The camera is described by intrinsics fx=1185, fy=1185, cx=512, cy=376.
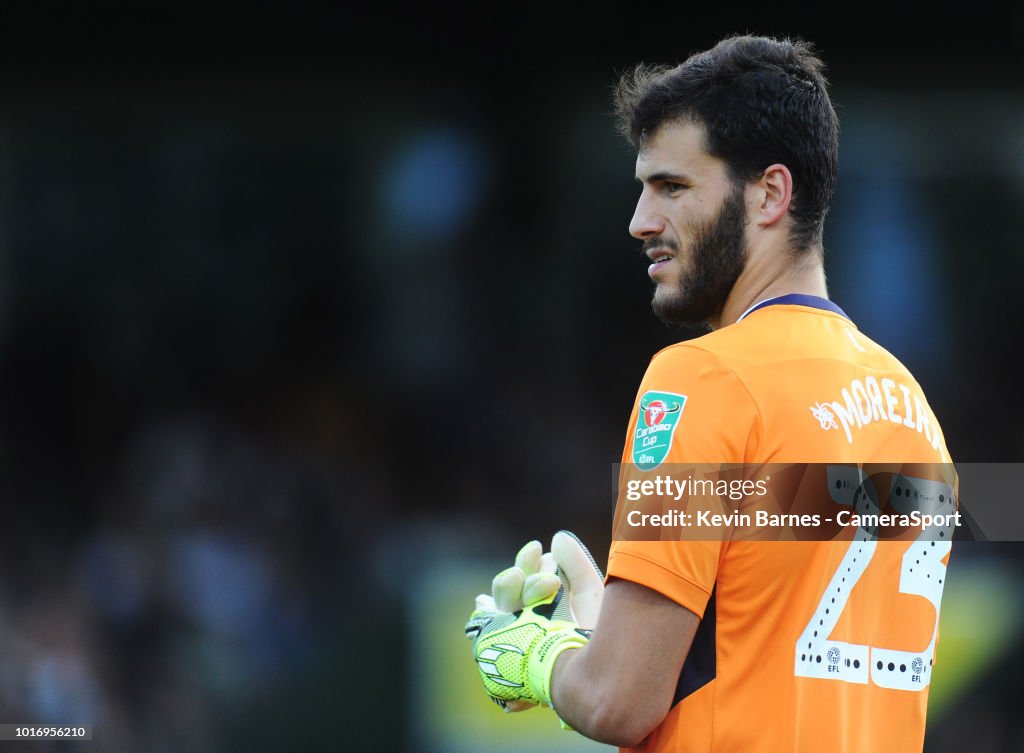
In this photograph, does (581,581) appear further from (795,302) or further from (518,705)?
(795,302)

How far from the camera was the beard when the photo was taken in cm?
195

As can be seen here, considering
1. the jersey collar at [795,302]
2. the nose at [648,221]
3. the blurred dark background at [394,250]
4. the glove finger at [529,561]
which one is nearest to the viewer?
the jersey collar at [795,302]

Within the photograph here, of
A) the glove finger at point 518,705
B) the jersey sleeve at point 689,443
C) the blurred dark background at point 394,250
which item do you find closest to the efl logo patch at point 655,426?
the jersey sleeve at point 689,443

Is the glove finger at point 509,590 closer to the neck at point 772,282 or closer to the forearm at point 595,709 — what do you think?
the forearm at point 595,709

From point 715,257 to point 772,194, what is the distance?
141 mm

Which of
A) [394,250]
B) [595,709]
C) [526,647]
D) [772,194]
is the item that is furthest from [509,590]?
[394,250]

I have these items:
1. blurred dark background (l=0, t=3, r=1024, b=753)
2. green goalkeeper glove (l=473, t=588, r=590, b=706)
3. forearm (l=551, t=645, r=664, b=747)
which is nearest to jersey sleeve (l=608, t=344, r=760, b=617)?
forearm (l=551, t=645, r=664, b=747)

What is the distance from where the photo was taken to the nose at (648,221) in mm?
2000

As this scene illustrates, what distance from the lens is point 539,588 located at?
2.08 metres

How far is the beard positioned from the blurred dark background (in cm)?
389

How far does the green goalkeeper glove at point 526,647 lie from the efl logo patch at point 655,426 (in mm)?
366

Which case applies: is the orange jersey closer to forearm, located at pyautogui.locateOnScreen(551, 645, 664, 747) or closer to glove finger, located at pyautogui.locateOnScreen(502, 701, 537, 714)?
forearm, located at pyautogui.locateOnScreen(551, 645, 664, 747)

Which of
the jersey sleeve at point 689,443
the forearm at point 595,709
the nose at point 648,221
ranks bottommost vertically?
the forearm at point 595,709

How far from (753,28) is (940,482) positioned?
4584 mm
